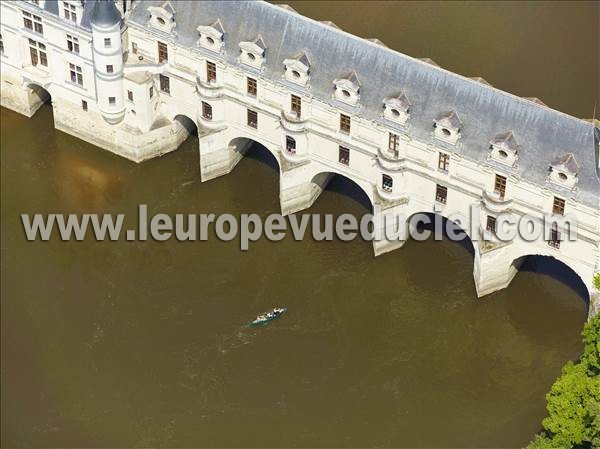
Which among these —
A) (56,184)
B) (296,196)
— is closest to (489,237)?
(296,196)

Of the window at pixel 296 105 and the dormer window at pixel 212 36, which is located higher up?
the dormer window at pixel 212 36

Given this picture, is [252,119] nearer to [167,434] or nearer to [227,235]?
[227,235]

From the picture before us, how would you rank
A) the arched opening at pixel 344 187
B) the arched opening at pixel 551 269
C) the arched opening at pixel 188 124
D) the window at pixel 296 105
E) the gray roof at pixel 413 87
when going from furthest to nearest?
1. the arched opening at pixel 188 124
2. the arched opening at pixel 344 187
3. the arched opening at pixel 551 269
4. the window at pixel 296 105
5. the gray roof at pixel 413 87

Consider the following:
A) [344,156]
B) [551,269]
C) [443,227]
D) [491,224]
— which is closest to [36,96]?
[344,156]

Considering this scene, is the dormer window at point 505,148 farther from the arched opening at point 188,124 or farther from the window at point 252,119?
the arched opening at point 188,124

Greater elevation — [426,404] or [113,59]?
[113,59]

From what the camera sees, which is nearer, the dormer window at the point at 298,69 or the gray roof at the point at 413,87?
the gray roof at the point at 413,87

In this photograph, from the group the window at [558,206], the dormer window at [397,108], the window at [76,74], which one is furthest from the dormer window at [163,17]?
the window at [558,206]
